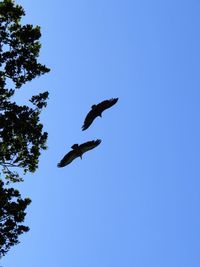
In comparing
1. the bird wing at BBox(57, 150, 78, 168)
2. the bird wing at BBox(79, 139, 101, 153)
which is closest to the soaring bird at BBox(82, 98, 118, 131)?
the bird wing at BBox(79, 139, 101, 153)

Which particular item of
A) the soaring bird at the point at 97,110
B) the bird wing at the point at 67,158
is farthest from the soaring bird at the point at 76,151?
the soaring bird at the point at 97,110

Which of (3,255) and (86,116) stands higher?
(86,116)

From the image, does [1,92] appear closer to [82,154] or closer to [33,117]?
[33,117]

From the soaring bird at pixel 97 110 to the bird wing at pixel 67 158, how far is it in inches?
57.0

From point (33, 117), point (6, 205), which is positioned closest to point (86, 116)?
point (33, 117)

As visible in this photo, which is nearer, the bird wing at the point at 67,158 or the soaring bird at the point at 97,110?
the soaring bird at the point at 97,110

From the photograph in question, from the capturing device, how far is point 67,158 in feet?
65.3

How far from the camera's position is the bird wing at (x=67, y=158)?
19812 mm

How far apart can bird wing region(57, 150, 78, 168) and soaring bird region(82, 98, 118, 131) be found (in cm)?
145

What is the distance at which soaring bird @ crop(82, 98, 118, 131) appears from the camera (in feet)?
62.7

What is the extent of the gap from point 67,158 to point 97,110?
8.59 ft

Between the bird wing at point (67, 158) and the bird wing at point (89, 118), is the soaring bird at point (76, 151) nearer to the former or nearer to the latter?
the bird wing at point (67, 158)

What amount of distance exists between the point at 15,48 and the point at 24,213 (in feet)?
24.3

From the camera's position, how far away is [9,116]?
62.1 ft
